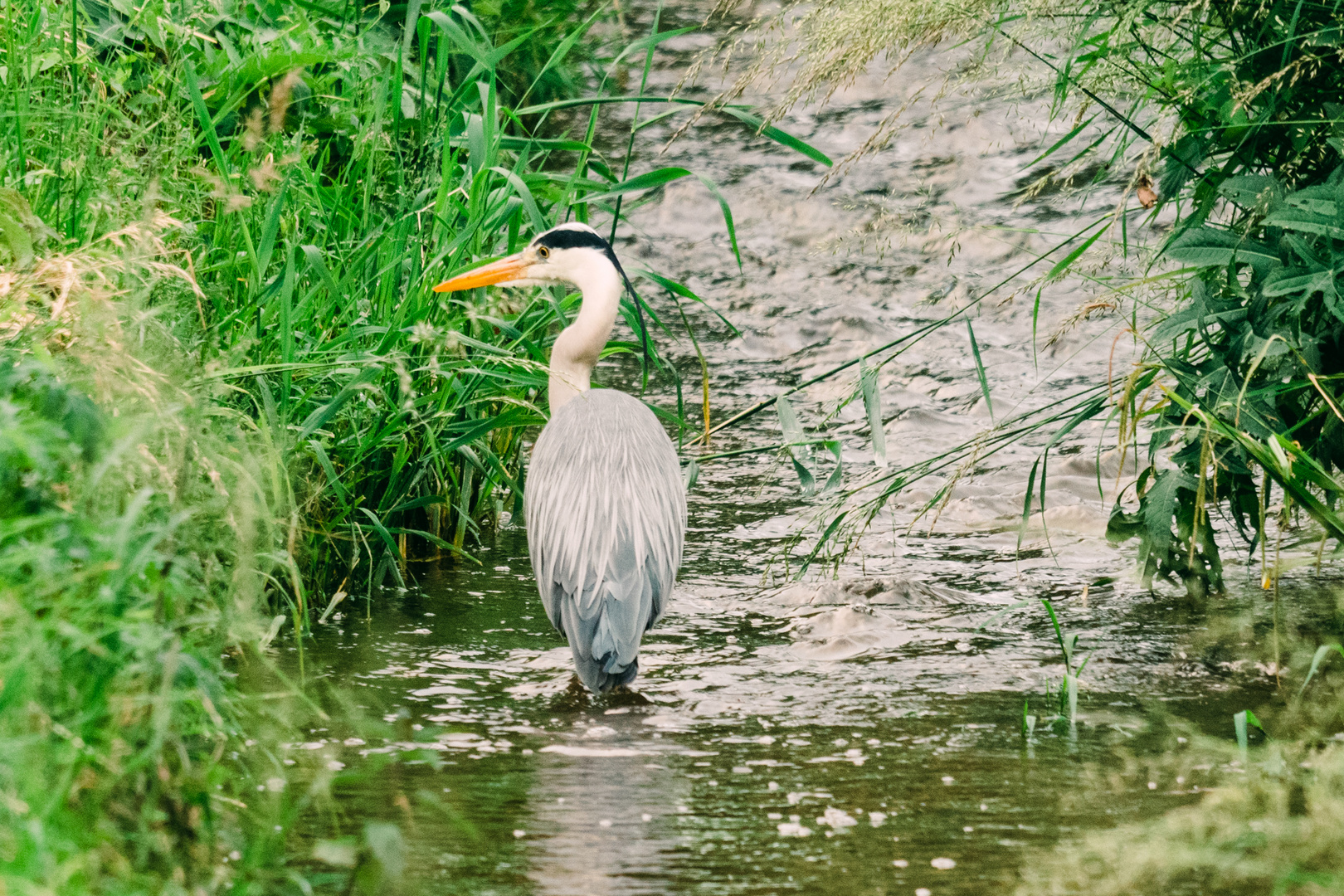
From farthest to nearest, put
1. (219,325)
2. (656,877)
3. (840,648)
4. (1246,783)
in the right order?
(840,648) → (219,325) → (1246,783) → (656,877)

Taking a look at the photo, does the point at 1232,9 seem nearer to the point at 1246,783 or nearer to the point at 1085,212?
the point at 1246,783

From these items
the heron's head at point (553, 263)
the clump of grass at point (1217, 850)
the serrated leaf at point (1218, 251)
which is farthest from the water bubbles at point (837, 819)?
the heron's head at point (553, 263)

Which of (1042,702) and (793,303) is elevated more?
(793,303)

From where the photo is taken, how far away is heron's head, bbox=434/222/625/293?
4.15 meters

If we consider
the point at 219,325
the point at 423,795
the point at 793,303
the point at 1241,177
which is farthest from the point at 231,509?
the point at 793,303

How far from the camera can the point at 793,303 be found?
21.6ft

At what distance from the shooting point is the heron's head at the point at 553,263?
13.6ft

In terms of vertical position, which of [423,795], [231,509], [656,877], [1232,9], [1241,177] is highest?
[1232,9]

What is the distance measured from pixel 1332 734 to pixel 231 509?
2.26 meters

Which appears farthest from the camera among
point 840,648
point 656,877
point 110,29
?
point 110,29

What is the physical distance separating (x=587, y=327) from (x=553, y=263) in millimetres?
214

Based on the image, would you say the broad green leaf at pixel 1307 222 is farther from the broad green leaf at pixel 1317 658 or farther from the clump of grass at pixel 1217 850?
the clump of grass at pixel 1217 850

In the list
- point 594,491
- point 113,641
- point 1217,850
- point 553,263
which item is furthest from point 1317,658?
point 553,263

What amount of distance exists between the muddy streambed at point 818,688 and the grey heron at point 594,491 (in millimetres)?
170
